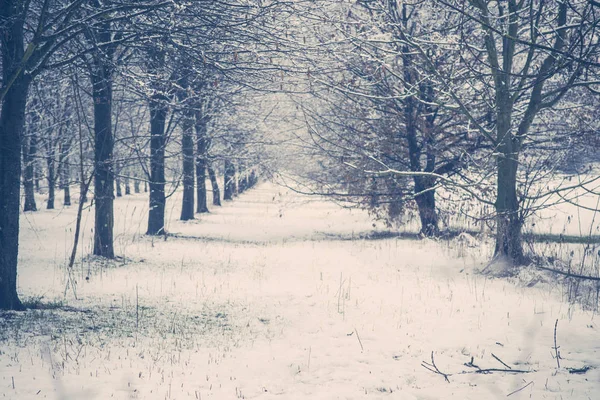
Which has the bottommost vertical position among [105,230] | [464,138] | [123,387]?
[123,387]

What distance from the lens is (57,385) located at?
4582 mm

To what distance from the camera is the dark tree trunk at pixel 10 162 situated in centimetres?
669

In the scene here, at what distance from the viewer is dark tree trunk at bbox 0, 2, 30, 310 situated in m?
6.69

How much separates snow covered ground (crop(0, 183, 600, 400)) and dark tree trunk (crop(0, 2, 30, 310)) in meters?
0.56

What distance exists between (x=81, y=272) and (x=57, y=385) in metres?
5.60

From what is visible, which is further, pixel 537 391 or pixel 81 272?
pixel 81 272

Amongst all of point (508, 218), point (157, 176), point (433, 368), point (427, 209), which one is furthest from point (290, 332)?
point (157, 176)

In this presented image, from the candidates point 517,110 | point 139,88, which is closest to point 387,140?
point 517,110

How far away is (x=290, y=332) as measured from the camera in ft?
21.5

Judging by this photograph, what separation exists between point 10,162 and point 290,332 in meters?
4.35

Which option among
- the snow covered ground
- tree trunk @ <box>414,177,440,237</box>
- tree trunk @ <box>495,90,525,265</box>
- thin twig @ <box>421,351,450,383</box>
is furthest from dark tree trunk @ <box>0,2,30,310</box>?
tree trunk @ <box>414,177,440,237</box>

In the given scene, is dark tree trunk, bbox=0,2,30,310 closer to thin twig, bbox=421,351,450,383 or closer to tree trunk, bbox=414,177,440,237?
thin twig, bbox=421,351,450,383

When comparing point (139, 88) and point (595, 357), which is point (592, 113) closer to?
point (595, 357)

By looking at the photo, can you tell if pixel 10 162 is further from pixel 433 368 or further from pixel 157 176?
pixel 157 176
